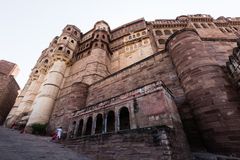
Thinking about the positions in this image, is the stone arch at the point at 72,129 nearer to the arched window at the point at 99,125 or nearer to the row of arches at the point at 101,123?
the row of arches at the point at 101,123

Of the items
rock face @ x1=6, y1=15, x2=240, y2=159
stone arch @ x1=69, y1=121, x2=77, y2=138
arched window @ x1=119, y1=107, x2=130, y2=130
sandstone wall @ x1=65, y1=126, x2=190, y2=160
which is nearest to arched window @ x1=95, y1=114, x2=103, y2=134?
rock face @ x1=6, y1=15, x2=240, y2=159

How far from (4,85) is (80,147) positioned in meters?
26.1

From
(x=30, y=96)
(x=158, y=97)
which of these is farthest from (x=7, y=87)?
(x=158, y=97)

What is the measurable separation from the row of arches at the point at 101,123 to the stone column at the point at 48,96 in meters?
8.30

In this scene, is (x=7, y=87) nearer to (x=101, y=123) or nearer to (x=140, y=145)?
(x=101, y=123)

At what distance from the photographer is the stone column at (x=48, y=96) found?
588 inches

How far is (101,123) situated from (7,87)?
83.1 ft

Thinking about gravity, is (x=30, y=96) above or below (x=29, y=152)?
above

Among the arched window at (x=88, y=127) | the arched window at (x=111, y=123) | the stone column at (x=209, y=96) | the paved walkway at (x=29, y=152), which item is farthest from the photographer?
the arched window at (x=88, y=127)

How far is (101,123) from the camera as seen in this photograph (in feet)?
27.2

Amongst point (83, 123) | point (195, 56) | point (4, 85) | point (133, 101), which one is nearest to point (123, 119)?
point (133, 101)

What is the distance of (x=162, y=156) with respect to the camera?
13.3 feet

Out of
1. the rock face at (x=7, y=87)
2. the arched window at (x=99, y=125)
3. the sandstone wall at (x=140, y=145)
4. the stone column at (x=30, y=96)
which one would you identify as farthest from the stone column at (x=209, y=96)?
the rock face at (x=7, y=87)

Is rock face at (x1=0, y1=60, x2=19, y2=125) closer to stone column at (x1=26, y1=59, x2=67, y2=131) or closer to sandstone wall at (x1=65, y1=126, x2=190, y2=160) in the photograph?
stone column at (x1=26, y1=59, x2=67, y2=131)
